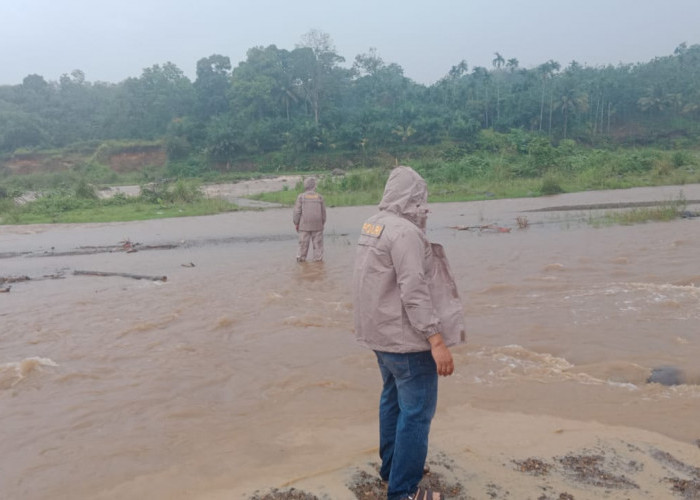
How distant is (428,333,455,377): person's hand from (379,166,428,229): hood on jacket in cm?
62

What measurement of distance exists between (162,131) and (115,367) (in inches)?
2675

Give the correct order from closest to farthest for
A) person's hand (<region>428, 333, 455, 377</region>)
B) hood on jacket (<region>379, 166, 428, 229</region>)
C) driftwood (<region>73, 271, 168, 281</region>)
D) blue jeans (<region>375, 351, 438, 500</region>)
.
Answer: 1. person's hand (<region>428, 333, 455, 377</region>)
2. blue jeans (<region>375, 351, 438, 500</region>)
3. hood on jacket (<region>379, 166, 428, 229</region>)
4. driftwood (<region>73, 271, 168, 281</region>)

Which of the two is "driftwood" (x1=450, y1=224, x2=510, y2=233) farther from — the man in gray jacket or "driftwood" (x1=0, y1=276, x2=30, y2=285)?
the man in gray jacket

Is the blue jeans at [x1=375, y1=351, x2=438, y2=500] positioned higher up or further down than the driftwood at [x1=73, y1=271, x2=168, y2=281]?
higher up

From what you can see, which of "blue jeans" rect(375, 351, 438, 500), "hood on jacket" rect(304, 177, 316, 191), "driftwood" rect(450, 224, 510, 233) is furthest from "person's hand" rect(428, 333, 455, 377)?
"driftwood" rect(450, 224, 510, 233)

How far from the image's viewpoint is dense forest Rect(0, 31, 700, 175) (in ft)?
187

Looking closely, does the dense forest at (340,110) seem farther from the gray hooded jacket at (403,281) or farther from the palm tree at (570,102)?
the gray hooded jacket at (403,281)

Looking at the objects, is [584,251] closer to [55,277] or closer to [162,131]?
[55,277]

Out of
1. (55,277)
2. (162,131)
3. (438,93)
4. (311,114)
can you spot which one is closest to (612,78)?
(438,93)

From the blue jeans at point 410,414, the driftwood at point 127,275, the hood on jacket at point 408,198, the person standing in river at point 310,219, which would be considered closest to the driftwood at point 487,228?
the person standing in river at point 310,219

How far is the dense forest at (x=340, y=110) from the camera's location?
187ft

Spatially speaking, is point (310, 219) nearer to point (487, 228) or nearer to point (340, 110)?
point (487, 228)

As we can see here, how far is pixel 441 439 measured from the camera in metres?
3.93

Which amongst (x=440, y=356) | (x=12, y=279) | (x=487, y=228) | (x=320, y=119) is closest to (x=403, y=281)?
(x=440, y=356)
